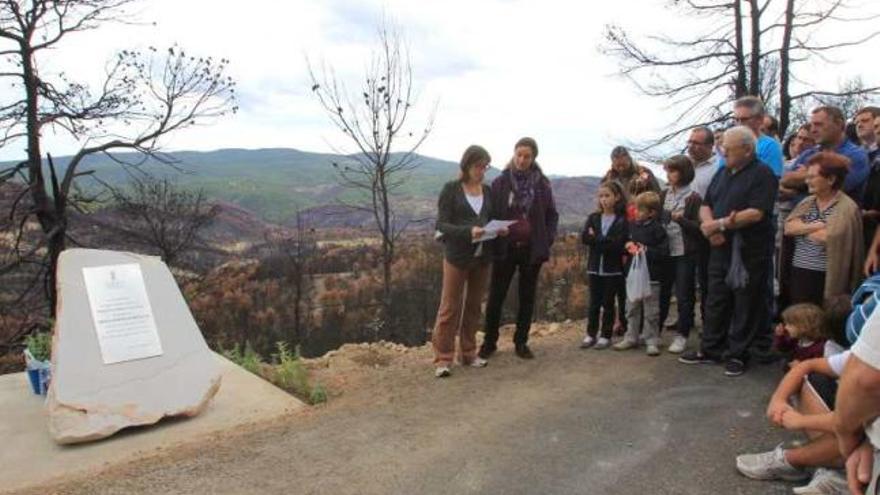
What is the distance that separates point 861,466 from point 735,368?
2.85 metres

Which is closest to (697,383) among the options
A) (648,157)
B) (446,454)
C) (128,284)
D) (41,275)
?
(446,454)

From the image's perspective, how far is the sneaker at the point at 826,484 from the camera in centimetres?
288

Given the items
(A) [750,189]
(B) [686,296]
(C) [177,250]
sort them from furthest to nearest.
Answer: (C) [177,250] → (B) [686,296] → (A) [750,189]

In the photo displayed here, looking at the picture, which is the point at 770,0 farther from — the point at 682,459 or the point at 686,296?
the point at 682,459

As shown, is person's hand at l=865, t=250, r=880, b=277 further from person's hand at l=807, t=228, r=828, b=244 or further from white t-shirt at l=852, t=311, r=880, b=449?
white t-shirt at l=852, t=311, r=880, b=449

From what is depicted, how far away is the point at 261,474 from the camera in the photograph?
360 centimetres

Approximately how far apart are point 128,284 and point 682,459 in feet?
13.5

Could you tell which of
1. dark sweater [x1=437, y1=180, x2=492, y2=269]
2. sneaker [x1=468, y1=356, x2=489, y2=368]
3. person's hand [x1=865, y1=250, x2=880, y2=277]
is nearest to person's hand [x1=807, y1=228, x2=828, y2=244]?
person's hand [x1=865, y1=250, x2=880, y2=277]

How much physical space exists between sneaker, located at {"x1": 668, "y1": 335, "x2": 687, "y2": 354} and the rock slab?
146 inches

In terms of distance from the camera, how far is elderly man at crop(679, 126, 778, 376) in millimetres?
4527

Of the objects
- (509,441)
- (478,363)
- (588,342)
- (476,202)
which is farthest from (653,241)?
(509,441)

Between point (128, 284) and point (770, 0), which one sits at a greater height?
point (770, 0)

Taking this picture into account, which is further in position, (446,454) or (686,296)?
(686,296)

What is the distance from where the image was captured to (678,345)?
5.45 m
